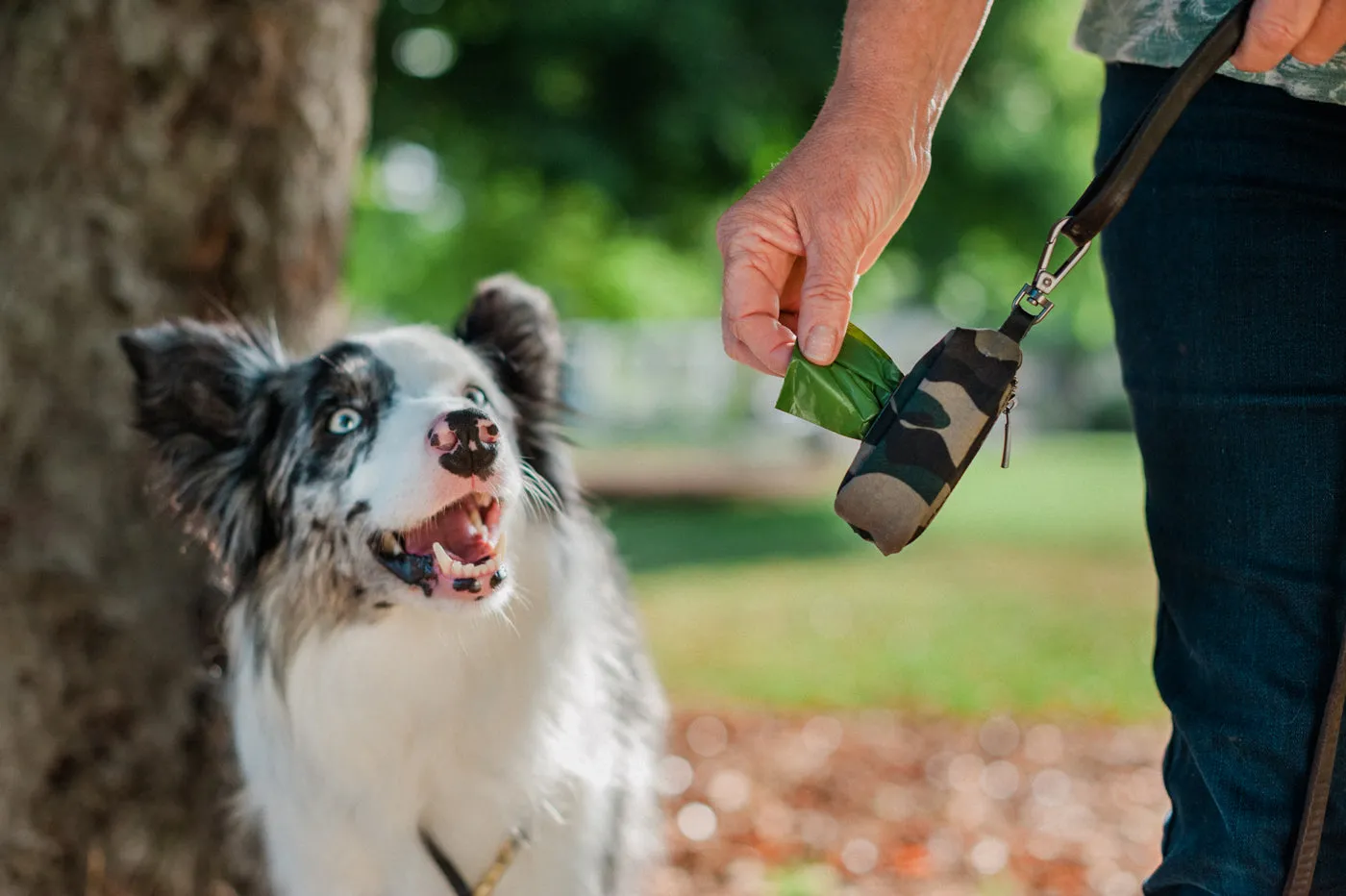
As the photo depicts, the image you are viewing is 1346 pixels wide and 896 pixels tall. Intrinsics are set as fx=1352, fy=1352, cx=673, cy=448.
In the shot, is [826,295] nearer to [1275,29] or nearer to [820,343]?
[820,343]

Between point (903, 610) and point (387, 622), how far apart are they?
6.70m

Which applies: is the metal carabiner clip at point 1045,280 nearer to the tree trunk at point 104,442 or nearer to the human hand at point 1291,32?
the human hand at point 1291,32

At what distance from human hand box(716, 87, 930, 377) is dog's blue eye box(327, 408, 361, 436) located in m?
1.10

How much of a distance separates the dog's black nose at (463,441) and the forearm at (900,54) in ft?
3.01

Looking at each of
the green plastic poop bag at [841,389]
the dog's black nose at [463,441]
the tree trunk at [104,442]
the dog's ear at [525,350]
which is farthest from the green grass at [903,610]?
the green plastic poop bag at [841,389]

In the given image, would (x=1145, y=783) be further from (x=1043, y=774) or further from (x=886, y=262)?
(x=886, y=262)

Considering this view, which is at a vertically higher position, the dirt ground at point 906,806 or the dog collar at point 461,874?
the dog collar at point 461,874

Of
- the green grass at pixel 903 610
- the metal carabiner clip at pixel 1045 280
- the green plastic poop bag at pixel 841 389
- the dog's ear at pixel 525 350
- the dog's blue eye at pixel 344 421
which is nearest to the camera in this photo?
the metal carabiner clip at pixel 1045 280

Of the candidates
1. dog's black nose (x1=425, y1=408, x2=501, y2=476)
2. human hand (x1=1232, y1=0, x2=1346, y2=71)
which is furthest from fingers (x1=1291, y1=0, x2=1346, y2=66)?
dog's black nose (x1=425, y1=408, x2=501, y2=476)

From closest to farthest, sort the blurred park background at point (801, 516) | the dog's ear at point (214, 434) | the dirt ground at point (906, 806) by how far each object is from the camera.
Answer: the dog's ear at point (214, 434) → the dirt ground at point (906, 806) → the blurred park background at point (801, 516)

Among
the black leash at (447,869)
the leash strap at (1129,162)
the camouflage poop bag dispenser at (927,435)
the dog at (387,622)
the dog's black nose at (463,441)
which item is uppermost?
the leash strap at (1129,162)

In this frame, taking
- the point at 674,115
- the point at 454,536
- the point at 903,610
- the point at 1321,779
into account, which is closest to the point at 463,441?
the point at 454,536

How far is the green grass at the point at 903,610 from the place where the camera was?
6.71 meters

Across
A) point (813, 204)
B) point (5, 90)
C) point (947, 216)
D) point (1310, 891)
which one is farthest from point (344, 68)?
point (947, 216)
